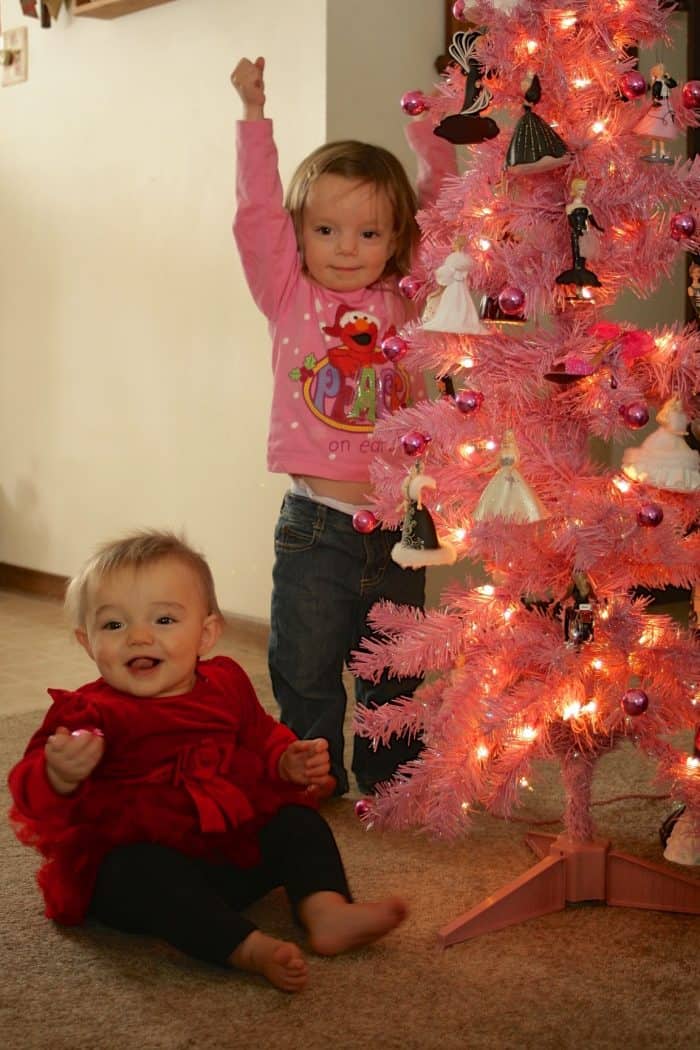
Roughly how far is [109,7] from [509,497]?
7.83 feet

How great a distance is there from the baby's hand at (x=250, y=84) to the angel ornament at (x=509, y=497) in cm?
74

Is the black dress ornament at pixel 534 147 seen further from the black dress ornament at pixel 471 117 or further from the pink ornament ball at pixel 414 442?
the pink ornament ball at pixel 414 442

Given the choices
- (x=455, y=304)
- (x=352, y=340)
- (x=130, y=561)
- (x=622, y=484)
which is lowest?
(x=130, y=561)

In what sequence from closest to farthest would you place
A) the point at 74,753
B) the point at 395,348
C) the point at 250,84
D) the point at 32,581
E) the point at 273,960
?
the point at 273,960 → the point at 74,753 → the point at 395,348 → the point at 250,84 → the point at 32,581

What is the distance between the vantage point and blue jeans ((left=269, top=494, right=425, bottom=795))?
7.26ft

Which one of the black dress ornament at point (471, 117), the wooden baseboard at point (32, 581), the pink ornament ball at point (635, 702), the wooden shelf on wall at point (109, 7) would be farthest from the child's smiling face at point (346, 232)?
the wooden baseboard at point (32, 581)

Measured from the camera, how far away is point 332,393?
221cm

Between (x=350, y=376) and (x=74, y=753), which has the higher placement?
(x=350, y=376)

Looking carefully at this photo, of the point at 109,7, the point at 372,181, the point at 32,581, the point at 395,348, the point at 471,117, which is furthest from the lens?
the point at 32,581

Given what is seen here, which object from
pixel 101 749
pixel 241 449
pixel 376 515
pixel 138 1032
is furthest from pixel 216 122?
pixel 138 1032

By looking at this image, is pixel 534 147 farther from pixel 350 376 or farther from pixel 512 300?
pixel 350 376

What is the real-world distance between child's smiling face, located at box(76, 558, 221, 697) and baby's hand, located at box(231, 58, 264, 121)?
76 centimetres

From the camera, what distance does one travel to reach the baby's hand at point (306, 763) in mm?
1755

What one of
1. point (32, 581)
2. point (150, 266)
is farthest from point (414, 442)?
point (32, 581)
